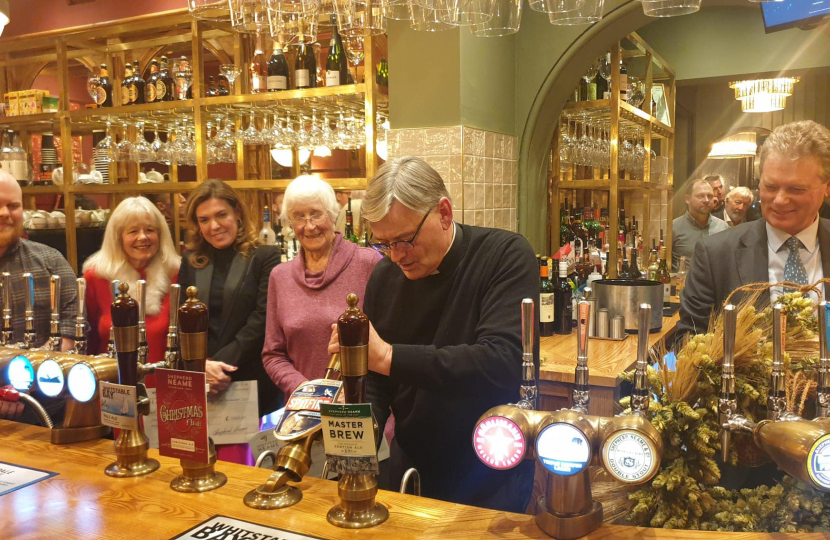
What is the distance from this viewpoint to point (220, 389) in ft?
8.01

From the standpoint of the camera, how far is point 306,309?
2637 millimetres

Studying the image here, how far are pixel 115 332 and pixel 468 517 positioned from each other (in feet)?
2.95

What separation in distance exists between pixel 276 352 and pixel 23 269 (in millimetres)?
1095

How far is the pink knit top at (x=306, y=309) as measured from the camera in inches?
103

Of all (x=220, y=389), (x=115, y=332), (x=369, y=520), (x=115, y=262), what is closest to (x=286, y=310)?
(x=220, y=389)

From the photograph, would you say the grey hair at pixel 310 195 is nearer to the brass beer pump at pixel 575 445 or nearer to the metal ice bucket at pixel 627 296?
the metal ice bucket at pixel 627 296

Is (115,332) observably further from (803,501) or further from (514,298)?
(803,501)

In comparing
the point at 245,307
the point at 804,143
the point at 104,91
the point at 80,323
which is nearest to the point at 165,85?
the point at 104,91

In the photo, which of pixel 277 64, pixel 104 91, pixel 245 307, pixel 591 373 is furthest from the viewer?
pixel 104 91

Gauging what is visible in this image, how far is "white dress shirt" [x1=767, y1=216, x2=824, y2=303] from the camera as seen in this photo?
245 centimetres

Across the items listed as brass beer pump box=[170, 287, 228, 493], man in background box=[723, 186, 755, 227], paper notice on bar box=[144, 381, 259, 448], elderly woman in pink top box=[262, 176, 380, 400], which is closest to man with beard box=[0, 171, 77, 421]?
paper notice on bar box=[144, 381, 259, 448]

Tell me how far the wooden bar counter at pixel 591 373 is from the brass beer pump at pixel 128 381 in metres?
1.69

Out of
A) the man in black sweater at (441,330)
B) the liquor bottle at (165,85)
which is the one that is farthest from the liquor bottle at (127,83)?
the man in black sweater at (441,330)

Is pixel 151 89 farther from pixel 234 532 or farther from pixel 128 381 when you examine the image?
pixel 234 532
